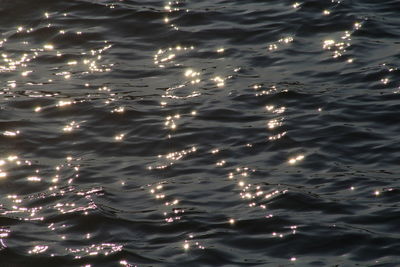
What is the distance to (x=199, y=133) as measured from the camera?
9.57 meters

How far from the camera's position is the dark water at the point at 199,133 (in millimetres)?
7586

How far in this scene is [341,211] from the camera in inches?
313

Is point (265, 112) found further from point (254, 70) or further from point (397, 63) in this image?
point (397, 63)

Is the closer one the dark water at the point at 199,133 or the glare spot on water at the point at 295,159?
the dark water at the point at 199,133

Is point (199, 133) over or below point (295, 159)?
over

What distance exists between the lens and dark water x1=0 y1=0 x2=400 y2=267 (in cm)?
759

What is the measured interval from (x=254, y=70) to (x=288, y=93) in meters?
0.78

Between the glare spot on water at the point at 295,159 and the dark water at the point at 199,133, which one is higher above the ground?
the dark water at the point at 199,133

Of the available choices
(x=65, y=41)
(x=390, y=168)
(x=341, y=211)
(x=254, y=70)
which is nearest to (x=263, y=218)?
(x=341, y=211)

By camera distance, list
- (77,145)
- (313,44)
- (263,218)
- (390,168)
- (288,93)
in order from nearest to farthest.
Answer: (263,218)
(390,168)
(77,145)
(288,93)
(313,44)

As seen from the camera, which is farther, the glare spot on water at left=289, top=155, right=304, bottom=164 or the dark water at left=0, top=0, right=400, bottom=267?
the glare spot on water at left=289, top=155, right=304, bottom=164

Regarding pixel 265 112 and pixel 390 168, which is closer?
pixel 390 168

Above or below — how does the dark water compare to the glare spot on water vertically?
above

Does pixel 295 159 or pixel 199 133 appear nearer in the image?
pixel 295 159
